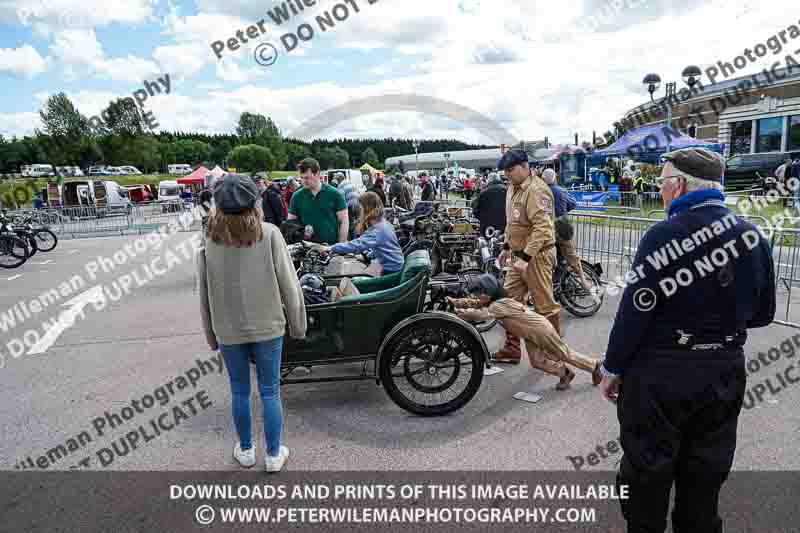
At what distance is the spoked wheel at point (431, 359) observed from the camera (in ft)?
12.4

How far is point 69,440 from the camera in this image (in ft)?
12.3

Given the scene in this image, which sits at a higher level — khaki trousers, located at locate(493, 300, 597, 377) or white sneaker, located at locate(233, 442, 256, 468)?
khaki trousers, located at locate(493, 300, 597, 377)

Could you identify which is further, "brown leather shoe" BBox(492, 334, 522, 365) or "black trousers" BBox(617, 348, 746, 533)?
"brown leather shoe" BBox(492, 334, 522, 365)

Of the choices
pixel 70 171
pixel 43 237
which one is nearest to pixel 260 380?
pixel 43 237

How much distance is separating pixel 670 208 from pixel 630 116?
5224cm

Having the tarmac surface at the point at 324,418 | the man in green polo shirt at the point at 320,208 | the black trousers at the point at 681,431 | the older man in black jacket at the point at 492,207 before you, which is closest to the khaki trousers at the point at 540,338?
the tarmac surface at the point at 324,418

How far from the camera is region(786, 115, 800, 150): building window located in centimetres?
3572

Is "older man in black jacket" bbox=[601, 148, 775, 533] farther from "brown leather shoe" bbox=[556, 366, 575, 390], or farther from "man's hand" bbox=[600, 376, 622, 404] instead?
"brown leather shoe" bbox=[556, 366, 575, 390]

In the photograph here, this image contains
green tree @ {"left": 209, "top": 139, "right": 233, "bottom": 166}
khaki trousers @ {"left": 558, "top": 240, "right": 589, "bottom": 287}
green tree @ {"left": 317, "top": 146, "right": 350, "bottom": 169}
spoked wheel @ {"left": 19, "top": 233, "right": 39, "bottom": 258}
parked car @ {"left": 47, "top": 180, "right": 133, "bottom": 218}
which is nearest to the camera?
khaki trousers @ {"left": 558, "top": 240, "right": 589, "bottom": 287}

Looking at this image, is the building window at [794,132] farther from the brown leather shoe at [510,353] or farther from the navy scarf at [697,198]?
the navy scarf at [697,198]

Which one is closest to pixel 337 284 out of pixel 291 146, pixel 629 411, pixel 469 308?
pixel 469 308

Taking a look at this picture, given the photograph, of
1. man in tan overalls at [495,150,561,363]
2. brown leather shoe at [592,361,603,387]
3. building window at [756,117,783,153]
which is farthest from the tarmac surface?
building window at [756,117,783,153]

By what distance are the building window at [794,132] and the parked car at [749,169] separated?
13052 mm

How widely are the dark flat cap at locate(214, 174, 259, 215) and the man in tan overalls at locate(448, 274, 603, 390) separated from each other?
200cm
